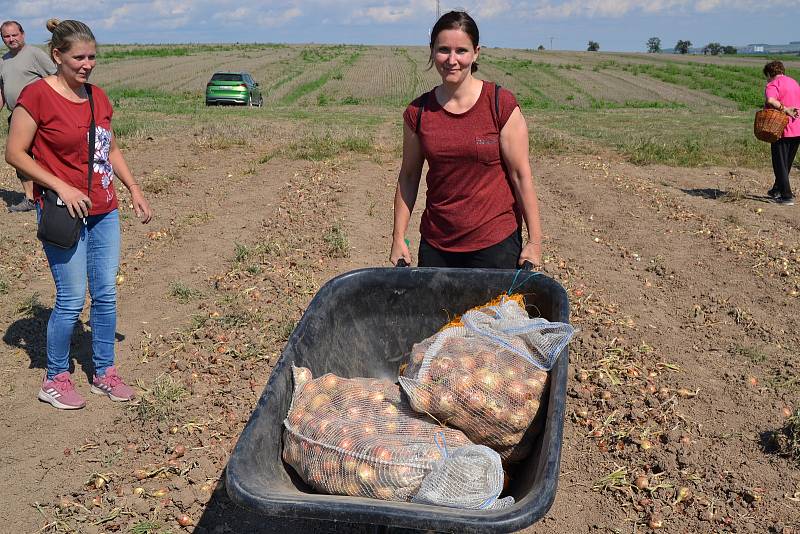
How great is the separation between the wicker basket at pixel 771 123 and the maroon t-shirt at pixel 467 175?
6699 millimetres

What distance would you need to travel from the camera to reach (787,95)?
881 centimetres

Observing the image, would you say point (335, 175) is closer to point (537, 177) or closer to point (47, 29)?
point (537, 177)

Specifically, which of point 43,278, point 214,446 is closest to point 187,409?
point 214,446

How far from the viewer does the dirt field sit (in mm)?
3428

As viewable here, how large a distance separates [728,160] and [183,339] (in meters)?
10.1

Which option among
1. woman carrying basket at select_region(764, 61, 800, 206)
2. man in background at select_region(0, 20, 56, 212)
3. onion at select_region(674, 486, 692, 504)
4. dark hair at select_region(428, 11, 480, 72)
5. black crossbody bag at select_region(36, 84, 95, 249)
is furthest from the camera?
woman carrying basket at select_region(764, 61, 800, 206)

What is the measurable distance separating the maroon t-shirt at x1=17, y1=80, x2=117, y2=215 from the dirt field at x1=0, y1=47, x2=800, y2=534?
126 centimetres

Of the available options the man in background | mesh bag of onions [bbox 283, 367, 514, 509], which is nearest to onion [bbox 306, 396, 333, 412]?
mesh bag of onions [bbox 283, 367, 514, 509]

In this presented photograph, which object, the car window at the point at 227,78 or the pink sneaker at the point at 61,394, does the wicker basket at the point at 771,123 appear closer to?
the pink sneaker at the point at 61,394

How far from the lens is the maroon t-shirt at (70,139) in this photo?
137 inches

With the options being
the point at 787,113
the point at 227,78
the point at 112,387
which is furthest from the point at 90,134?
the point at 227,78

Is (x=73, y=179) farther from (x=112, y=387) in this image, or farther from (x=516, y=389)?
(x=516, y=389)

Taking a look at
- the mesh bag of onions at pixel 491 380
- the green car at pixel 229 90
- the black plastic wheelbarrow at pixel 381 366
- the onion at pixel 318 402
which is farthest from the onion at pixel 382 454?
the green car at pixel 229 90

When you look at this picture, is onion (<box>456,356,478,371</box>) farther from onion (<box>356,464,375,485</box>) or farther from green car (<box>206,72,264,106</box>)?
green car (<box>206,72,264,106</box>)
